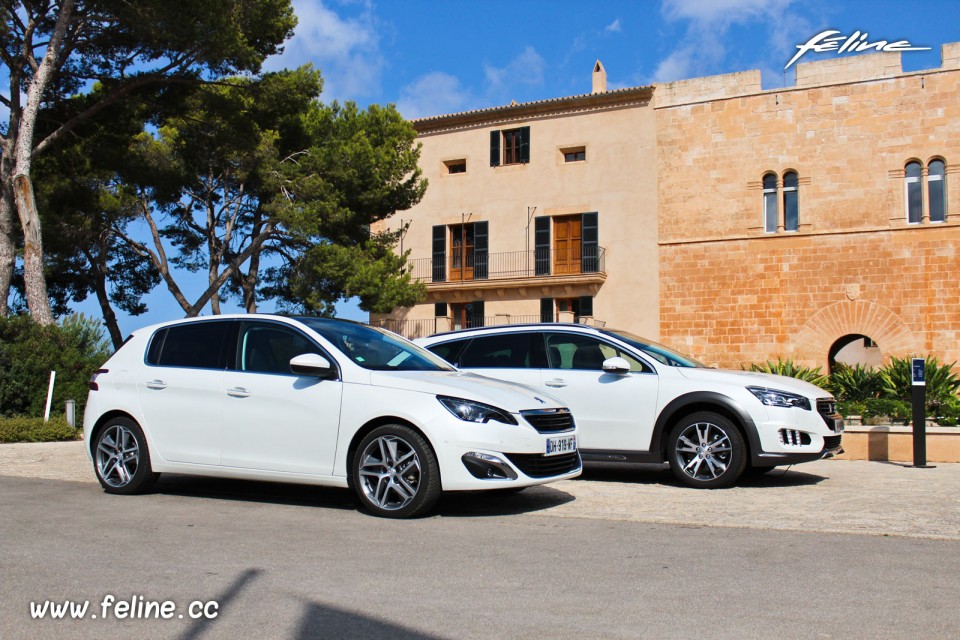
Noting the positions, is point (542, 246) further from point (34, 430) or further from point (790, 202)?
point (34, 430)

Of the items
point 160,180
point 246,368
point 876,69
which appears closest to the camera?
point 246,368

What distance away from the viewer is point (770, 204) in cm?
3102

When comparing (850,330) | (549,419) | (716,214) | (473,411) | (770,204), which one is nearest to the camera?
(473,411)

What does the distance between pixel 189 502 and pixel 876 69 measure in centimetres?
2810

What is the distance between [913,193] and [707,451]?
79.6 feet

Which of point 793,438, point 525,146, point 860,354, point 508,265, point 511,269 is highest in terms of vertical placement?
point 525,146

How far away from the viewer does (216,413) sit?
7.57m

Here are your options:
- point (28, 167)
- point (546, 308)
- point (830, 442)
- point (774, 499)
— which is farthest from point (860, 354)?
point (774, 499)

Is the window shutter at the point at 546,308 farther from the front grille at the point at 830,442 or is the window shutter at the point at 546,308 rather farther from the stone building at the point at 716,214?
the front grille at the point at 830,442

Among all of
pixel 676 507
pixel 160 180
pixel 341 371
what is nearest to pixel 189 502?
pixel 341 371

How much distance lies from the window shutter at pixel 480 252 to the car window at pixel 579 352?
84.0 ft

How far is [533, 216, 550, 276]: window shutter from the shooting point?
34.0 metres

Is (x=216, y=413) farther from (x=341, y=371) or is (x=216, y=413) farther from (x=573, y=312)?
(x=573, y=312)

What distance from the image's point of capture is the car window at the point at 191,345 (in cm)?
784
